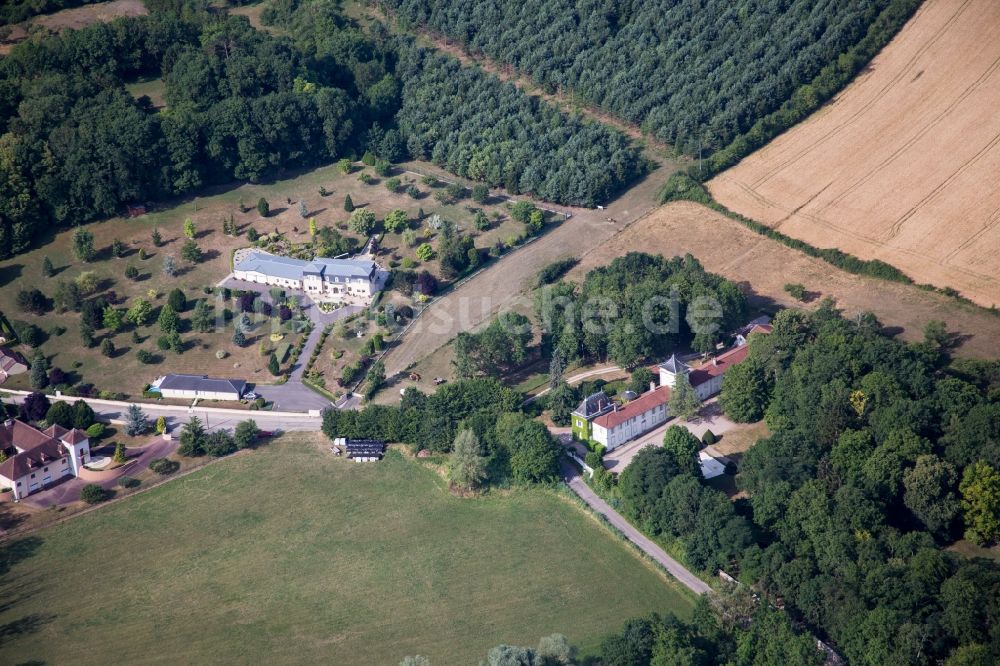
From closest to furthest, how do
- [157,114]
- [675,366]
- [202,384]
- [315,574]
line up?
[315,574]
[675,366]
[202,384]
[157,114]

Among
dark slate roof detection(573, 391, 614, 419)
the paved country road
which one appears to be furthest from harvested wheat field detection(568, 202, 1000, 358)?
the paved country road

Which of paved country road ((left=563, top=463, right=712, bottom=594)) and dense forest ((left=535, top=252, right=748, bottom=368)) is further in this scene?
dense forest ((left=535, top=252, right=748, bottom=368))

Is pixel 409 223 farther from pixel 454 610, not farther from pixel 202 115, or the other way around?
pixel 454 610

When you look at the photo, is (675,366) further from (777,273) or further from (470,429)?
(777,273)

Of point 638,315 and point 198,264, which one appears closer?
point 638,315

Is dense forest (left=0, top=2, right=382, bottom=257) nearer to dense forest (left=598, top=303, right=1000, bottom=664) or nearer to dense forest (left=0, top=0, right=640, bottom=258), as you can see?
dense forest (left=0, top=0, right=640, bottom=258)

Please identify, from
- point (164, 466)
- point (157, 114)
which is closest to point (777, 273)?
point (164, 466)
